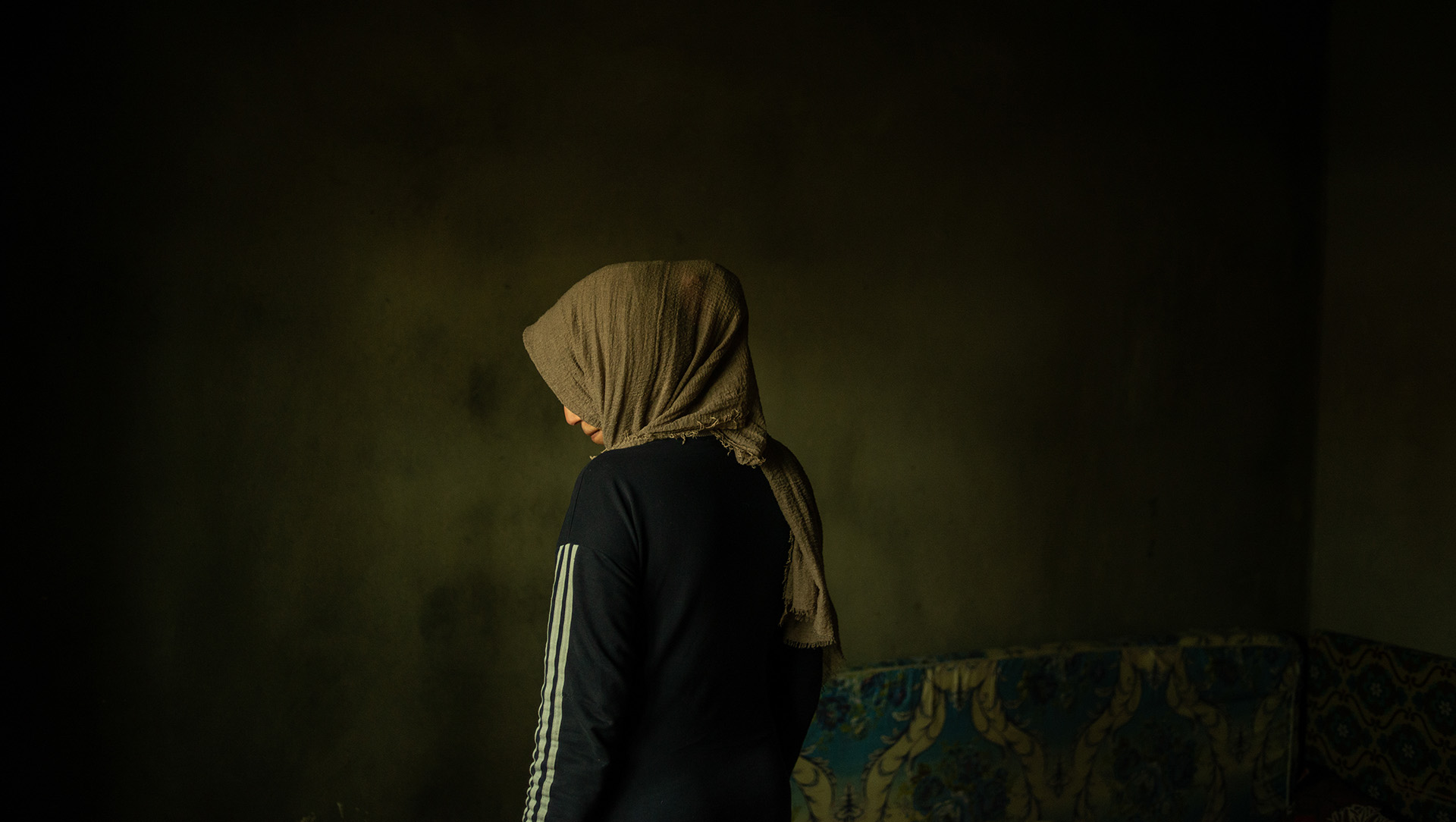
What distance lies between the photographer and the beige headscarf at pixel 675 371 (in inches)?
50.1

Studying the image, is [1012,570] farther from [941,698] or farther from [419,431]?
[419,431]

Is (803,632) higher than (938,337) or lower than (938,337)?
lower

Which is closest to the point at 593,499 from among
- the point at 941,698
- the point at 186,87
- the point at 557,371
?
the point at 557,371

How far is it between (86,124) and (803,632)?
176 cm

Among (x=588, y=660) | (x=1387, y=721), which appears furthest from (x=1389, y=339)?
(x=588, y=660)

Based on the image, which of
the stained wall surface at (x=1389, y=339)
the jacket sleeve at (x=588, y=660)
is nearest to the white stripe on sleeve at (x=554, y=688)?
the jacket sleeve at (x=588, y=660)

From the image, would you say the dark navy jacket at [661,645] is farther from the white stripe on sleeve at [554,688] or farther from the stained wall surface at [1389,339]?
the stained wall surface at [1389,339]

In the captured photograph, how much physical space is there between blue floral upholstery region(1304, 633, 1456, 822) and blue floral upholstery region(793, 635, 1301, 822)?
3.9 inches

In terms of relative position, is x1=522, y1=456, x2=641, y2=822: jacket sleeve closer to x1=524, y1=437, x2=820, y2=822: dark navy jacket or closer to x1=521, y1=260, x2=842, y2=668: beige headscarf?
x1=524, y1=437, x2=820, y2=822: dark navy jacket

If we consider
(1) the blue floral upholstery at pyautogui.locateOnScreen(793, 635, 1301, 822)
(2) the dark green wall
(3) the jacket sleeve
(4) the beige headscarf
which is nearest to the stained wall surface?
Result: (2) the dark green wall

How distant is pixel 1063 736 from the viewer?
2.60 metres

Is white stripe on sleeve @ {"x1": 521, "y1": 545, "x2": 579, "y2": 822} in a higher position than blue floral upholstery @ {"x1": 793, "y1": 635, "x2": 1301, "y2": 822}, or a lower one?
higher

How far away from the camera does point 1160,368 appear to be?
2.88m

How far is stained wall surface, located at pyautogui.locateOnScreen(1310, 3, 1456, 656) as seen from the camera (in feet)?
8.91
